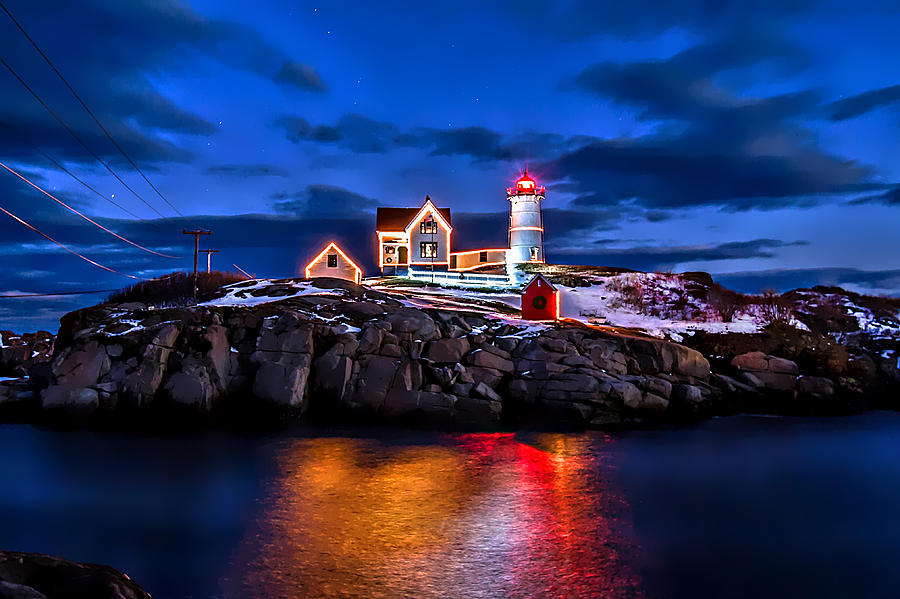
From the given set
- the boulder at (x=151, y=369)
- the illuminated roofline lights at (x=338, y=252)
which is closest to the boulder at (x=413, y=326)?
the boulder at (x=151, y=369)

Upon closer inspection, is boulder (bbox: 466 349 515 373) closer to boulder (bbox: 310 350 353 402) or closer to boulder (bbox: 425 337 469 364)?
boulder (bbox: 425 337 469 364)

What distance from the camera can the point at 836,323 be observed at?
39.2 m

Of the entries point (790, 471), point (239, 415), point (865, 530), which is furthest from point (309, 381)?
point (865, 530)

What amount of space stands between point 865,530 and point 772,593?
5272 mm

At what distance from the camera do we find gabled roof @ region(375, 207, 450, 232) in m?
55.8

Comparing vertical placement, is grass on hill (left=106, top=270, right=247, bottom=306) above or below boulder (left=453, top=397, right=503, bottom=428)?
above

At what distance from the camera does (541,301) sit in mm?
35094

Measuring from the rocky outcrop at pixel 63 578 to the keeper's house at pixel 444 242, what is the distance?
44.1 m

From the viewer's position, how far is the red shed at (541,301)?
35.0 meters

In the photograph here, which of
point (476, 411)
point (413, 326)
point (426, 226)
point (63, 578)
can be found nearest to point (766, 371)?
point (476, 411)

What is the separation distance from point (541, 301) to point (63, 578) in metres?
29.7

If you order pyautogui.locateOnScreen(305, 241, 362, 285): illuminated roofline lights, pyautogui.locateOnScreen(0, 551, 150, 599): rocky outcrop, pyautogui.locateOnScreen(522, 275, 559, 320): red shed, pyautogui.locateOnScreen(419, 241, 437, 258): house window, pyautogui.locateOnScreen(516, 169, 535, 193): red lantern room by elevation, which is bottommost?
pyautogui.locateOnScreen(0, 551, 150, 599): rocky outcrop

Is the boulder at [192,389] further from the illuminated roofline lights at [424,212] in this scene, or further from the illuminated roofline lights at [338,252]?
the illuminated roofline lights at [424,212]

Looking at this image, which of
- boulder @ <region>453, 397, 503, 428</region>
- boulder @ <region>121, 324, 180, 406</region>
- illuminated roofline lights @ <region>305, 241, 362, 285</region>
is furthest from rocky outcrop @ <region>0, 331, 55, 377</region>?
boulder @ <region>453, 397, 503, 428</region>
